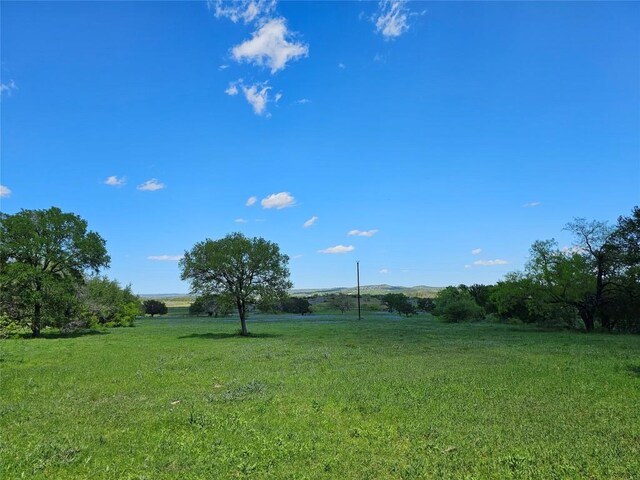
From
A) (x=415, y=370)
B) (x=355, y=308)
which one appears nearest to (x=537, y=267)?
(x=415, y=370)

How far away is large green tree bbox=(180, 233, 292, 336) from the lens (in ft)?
128

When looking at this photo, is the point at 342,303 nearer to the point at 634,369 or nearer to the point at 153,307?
the point at 153,307

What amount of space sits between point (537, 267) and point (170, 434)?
48942mm

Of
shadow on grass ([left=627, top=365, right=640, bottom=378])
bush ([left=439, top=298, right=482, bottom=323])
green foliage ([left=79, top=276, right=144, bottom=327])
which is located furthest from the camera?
bush ([left=439, top=298, right=482, bottom=323])

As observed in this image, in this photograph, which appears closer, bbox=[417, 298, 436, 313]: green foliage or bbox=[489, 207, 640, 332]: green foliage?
bbox=[489, 207, 640, 332]: green foliage

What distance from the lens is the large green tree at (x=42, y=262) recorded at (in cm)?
3934

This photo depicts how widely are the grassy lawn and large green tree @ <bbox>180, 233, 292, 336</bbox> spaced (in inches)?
802

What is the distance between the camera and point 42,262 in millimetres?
43031

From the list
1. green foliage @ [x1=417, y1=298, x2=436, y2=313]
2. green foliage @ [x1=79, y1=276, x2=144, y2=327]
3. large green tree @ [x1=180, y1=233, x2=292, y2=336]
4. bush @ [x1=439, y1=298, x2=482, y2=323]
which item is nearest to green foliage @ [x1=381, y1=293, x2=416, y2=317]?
green foliage @ [x1=417, y1=298, x2=436, y2=313]

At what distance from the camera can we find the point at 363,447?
833 centimetres

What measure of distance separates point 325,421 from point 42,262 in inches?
1761

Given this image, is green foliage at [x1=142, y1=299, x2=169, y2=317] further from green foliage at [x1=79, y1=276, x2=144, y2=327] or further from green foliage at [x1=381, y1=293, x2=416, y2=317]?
green foliage at [x1=381, y1=293, x2=416, y2=317]

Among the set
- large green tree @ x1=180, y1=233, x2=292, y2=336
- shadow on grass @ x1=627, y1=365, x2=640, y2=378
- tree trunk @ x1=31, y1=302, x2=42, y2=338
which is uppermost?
large green tree @ x1=180, y1=233, x2=292, y2=336

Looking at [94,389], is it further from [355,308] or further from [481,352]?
[355,308]
